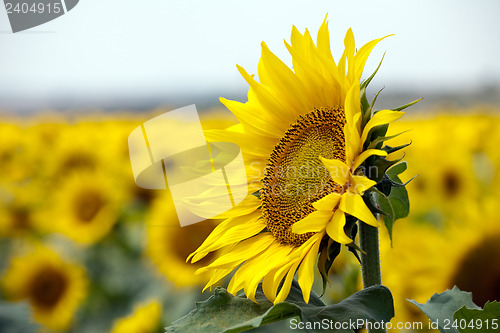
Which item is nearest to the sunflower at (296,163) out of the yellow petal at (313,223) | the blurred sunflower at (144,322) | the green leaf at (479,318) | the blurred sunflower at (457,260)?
the yellow petal at (313,223)

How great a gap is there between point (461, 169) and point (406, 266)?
73 cm

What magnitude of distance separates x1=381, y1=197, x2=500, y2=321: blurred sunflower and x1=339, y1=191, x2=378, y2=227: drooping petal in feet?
2.39

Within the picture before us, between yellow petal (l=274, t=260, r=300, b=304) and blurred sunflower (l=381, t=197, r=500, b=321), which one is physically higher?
yellow petal (l=274, t=260, r=300, b=304)

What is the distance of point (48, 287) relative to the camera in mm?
2047

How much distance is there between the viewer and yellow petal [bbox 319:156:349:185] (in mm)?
720

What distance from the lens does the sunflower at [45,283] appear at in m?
1.94

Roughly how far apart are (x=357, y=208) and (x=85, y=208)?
5.51 feet

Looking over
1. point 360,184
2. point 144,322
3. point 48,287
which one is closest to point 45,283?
point 48,287

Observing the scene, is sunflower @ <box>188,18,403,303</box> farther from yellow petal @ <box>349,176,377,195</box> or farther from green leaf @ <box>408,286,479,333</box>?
green leaf @ <box>408,286,479,333</box>

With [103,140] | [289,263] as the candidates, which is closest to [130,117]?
[103,140]

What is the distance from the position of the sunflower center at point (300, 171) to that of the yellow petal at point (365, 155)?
74 mm

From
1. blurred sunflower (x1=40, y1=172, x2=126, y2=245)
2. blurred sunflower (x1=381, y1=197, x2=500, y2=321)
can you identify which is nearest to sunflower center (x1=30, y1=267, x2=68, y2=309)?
blurred sunflower (x1=40, y1=172, x2=126, y2=245)

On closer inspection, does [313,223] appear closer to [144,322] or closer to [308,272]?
[308,272]

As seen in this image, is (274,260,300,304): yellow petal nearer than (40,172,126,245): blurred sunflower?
Yes
